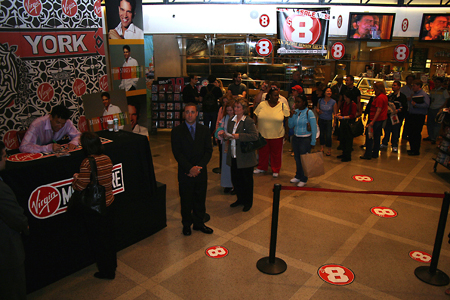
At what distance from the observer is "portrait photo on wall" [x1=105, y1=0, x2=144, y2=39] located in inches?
261

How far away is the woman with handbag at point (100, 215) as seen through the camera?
10.7 ft

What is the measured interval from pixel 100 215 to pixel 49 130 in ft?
5.31

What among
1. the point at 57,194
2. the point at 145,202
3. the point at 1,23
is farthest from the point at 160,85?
the point at 57,194

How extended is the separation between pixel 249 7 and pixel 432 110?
626 cm

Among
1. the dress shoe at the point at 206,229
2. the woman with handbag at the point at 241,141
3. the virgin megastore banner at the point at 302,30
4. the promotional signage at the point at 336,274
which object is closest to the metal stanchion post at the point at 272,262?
the promotional signage at the point at 336,274

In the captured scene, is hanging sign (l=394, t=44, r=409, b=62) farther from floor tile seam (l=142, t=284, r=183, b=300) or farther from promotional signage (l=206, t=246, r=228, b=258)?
floor tile seam (l=142, t=284, r=183, b=300)

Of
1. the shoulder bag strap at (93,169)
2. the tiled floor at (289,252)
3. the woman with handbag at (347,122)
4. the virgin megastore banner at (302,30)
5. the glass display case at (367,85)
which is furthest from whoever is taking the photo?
the glass display case at (367,85)

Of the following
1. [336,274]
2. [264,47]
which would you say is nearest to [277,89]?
[336,274]

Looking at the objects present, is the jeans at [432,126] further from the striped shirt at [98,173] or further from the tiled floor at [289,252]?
the striped shirt at [98,173]

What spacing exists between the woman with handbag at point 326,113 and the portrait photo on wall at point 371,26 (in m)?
4.39

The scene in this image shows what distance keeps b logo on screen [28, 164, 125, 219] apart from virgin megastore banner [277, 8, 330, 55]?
28.4 feet

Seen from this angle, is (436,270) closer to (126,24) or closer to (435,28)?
(126,24)

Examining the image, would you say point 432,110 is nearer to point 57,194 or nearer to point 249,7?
point 249,7

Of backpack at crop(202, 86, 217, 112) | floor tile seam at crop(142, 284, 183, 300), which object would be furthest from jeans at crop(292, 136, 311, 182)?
floor tile seam at crop(142, 284, 183, 300)
